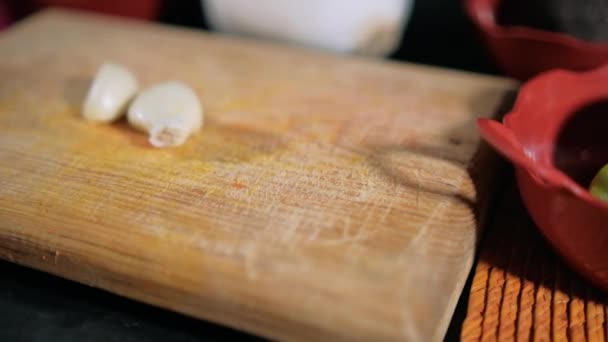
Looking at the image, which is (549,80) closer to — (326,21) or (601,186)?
(601,186)

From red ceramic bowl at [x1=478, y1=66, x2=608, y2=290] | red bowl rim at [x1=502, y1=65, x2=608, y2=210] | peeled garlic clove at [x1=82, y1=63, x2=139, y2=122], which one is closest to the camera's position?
red ceramic bowl at [x1=478, y1=66, x2=608, y2=290]

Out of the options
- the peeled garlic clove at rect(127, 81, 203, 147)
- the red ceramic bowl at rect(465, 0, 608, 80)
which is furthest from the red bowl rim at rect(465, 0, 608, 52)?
the peeled garlic clove at rect(127, 81, 203, 147)

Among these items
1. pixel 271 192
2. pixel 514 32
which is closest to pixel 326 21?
pixel 514 32

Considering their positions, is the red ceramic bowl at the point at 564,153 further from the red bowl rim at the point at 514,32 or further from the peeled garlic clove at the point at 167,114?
the peeled garlic clove at the point at 167,114

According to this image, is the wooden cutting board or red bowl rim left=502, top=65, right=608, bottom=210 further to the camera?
red bowl rim left=502, top=65, right=608, bottom=210

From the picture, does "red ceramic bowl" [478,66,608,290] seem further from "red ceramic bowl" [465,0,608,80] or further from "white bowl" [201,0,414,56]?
"white bowl" [201,0,414,56]

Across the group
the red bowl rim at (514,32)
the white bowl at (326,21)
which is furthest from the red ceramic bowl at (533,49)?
the white bowl at (326,21)

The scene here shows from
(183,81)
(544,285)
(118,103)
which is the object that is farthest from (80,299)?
(544,285)
